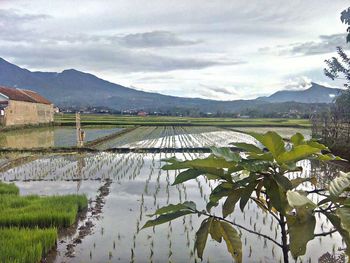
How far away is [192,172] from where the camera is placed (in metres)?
1.17

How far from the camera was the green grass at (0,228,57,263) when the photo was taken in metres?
4.81

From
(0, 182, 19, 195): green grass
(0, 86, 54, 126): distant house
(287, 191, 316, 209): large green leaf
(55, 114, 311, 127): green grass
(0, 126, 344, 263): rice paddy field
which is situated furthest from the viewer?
(55, 114, 311, 127): green grass

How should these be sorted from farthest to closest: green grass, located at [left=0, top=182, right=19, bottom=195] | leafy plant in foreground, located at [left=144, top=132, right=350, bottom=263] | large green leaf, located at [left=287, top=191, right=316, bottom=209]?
green grass, located at [left=0, top=182, right=19, bottom=195]
leafy plant in foreground, located at [left=144, top=132, right=350, bottom=263]
large green leaf, located at [left=287, top=191, right=316, bottom=209]

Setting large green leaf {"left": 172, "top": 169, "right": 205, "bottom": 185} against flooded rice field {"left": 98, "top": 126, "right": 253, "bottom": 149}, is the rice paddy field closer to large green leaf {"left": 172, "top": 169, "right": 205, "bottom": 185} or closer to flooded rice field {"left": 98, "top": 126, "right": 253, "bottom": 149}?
large green leaf {"left": 172, "top": 169, "right": 205, "bottom": 185}

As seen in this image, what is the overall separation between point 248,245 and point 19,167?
11.2m

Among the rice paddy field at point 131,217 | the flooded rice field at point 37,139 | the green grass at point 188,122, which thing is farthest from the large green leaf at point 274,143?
the green grass at point 188,122

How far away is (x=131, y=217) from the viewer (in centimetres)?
785

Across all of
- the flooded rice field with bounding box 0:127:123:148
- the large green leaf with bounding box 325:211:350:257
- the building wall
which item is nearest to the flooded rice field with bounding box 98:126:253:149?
the flooded rice field with bounding box 0:127:123:148

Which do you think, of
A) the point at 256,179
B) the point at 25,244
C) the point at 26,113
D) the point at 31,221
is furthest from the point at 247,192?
the point at 26,113

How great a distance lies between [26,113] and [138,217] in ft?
110

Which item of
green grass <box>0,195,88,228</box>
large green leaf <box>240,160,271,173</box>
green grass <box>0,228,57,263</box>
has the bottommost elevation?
green grass <box>0,195,88,228</box>

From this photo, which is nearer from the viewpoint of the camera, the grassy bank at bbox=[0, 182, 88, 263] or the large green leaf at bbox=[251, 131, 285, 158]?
the large green leaf at bbox=[251, 131, 285, 158]

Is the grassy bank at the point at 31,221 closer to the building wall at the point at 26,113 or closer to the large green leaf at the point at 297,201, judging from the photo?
the large green leaf at the point at 297,201

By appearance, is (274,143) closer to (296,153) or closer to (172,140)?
(296,153)
